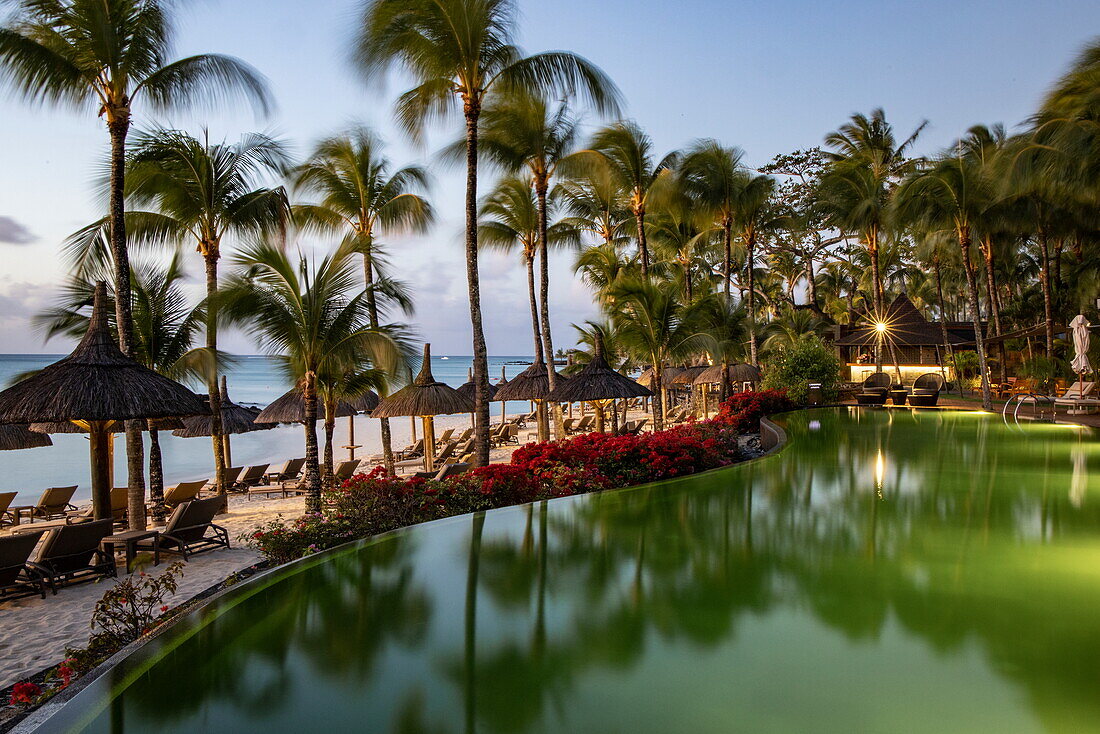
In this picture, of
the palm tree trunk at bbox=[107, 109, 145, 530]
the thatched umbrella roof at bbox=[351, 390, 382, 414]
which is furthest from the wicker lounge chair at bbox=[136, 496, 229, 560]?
the thatched umbrella roof at bbox=[351, 390, 382, 414]

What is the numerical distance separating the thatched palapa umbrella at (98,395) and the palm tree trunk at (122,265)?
1.18 metres

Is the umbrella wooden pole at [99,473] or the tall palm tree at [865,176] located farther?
the tall palm tree at [865,176]

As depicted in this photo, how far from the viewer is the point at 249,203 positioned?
1312 cm

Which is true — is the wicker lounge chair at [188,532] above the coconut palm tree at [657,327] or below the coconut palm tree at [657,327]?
below

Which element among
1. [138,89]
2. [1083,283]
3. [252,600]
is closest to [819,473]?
[252,600]

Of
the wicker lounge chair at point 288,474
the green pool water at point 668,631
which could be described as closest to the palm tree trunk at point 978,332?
the green pool water at point 668,631

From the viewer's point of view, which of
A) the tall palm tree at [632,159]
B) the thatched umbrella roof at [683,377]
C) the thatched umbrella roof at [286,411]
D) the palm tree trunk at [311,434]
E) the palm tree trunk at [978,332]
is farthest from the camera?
the thatched umbrella roof at [683,377]

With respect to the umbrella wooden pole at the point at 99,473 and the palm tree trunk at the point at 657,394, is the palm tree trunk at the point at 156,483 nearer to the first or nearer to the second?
the umbrella wooden pole at the point at 99,473

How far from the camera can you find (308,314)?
10.8m

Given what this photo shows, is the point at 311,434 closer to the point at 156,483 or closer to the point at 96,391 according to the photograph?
the point at 156,483

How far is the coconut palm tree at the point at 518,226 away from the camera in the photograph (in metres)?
17.9

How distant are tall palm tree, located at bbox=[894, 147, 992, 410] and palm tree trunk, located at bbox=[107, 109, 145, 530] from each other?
66.4 feet

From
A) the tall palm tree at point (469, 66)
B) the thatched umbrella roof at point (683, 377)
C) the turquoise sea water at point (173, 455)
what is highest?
the tall palm tree at point (469, 66)

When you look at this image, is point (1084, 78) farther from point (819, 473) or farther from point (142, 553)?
point (142, 553)
